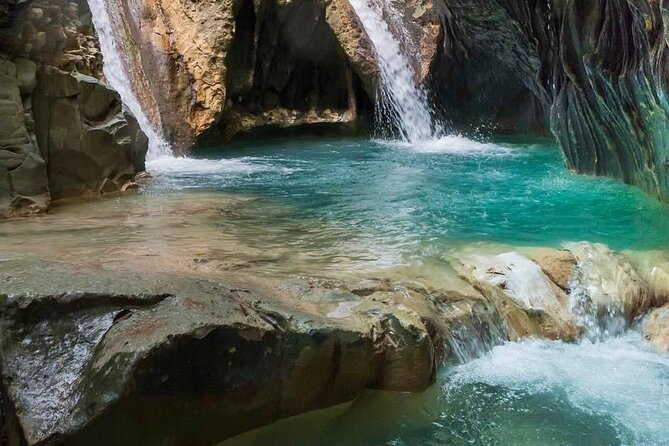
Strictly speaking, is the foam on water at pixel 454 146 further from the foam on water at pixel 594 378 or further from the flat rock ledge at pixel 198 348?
the flat rock ledge at pixel 198 348

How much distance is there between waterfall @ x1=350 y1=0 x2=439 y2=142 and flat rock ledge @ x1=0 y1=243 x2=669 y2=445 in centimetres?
1083

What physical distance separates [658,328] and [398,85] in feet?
35.7

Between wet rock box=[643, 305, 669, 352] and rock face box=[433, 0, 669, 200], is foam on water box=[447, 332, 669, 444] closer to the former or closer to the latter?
wet rock box=[643, 305, 669, 352]

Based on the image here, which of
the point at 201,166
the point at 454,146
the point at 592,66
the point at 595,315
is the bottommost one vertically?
the point at 595,315

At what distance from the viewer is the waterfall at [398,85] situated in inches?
579

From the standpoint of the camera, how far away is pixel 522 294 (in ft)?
15.4

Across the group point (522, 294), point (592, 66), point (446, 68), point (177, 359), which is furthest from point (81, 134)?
point (446, 68)

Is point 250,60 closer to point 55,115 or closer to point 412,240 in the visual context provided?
point 55,115

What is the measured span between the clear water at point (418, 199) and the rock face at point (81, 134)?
0.60 meters

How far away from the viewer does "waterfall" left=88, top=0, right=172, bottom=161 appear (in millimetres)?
10805

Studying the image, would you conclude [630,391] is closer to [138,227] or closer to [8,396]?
[8,396]

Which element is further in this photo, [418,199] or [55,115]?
[418,199]

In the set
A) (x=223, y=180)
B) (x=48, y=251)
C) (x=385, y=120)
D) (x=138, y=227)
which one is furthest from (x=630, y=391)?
(x=385, y=120)

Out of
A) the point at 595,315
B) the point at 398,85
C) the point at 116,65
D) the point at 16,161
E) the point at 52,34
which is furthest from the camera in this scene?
the point at 398,85
